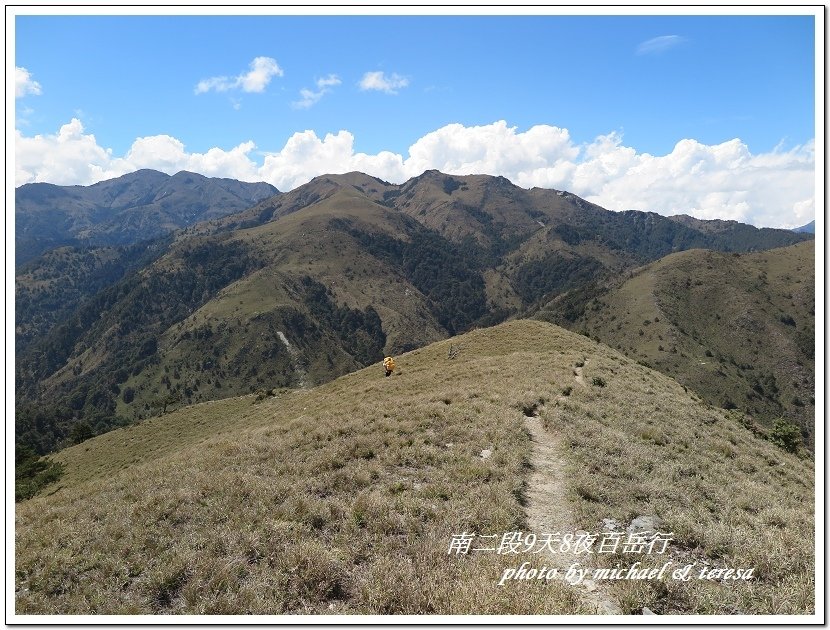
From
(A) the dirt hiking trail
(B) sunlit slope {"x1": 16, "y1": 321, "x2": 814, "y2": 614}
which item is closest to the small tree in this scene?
(B) sunlit slope {"x1": 16, "y1": 321, "x2": 814, "y2": 614}

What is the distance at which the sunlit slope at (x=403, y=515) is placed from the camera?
809 cm

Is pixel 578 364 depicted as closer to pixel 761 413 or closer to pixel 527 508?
pixel 527 508

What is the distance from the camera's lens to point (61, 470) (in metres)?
63.9

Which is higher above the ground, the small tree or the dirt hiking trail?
the dirt hiking trail

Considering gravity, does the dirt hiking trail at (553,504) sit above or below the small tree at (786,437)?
above

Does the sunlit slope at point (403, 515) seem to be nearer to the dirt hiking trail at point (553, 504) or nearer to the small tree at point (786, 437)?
the dirt hiking trail at point (553, 504)

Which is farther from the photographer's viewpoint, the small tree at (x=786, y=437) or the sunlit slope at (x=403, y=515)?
the small tree at (x=786, y=437)

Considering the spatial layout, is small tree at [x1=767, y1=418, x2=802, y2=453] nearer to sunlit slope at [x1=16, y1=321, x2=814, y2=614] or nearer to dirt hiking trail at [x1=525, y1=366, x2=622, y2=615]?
sunlit slope at [x1=16, y1=321, x2=814, y2=614]

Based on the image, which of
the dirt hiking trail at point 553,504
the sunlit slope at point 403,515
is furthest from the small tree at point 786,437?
the dirt hiking trail at point 553,504

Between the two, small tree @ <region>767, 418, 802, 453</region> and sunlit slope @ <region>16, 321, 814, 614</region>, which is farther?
small tree @ <region>767, 418, 802, 453</region>

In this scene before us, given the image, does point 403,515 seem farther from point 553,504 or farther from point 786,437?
point 786,437

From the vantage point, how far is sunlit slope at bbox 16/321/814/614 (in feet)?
26.6

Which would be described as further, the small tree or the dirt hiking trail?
the small tree

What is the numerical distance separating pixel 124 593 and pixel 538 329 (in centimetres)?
4993
